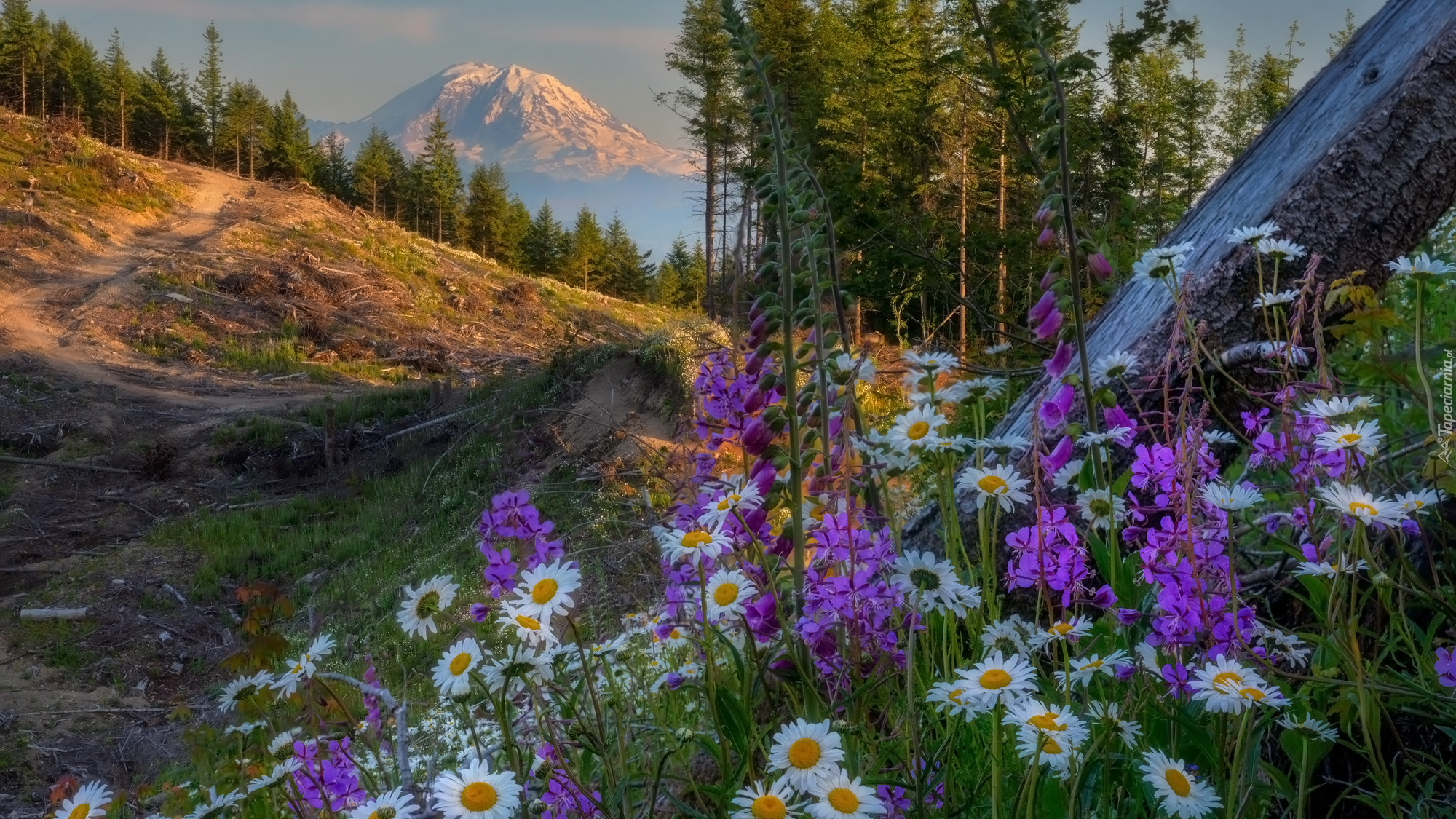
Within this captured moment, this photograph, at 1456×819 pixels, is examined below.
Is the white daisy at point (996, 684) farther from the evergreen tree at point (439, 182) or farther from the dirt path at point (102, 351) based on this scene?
the evergreen tree at point (439, 182)

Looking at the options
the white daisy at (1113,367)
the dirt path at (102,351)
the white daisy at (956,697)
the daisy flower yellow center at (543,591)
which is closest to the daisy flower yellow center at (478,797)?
the daisy flower yellow center at (543,591)

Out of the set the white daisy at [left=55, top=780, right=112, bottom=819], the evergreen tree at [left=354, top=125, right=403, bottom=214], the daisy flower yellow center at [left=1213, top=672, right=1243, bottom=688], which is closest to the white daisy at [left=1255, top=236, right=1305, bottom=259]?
the daisy flower yellow center at [left=1213, top=672, right=1243, bottom=688]

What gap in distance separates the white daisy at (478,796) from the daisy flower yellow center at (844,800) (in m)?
0.35

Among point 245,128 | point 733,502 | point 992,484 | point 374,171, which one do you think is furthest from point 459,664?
point 245,128

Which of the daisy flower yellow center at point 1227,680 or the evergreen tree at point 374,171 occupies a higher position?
the evergreen tree at point 374,171

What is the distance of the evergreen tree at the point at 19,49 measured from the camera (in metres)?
46.0

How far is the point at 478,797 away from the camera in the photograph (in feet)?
3.22

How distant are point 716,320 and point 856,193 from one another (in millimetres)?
3018

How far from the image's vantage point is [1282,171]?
2.56 meters

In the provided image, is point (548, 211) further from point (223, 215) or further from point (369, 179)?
point (223, 215)

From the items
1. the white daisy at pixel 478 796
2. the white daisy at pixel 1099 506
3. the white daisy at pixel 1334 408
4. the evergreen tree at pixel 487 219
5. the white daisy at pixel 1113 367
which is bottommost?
the white daisy at pixel 478 796

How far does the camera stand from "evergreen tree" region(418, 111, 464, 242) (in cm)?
4919

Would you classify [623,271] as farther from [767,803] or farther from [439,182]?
[767,803]

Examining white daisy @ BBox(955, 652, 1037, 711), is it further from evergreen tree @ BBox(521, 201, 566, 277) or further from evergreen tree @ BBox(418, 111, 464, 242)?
evergreen tree @ BBox(418, 111, 464, 242)
